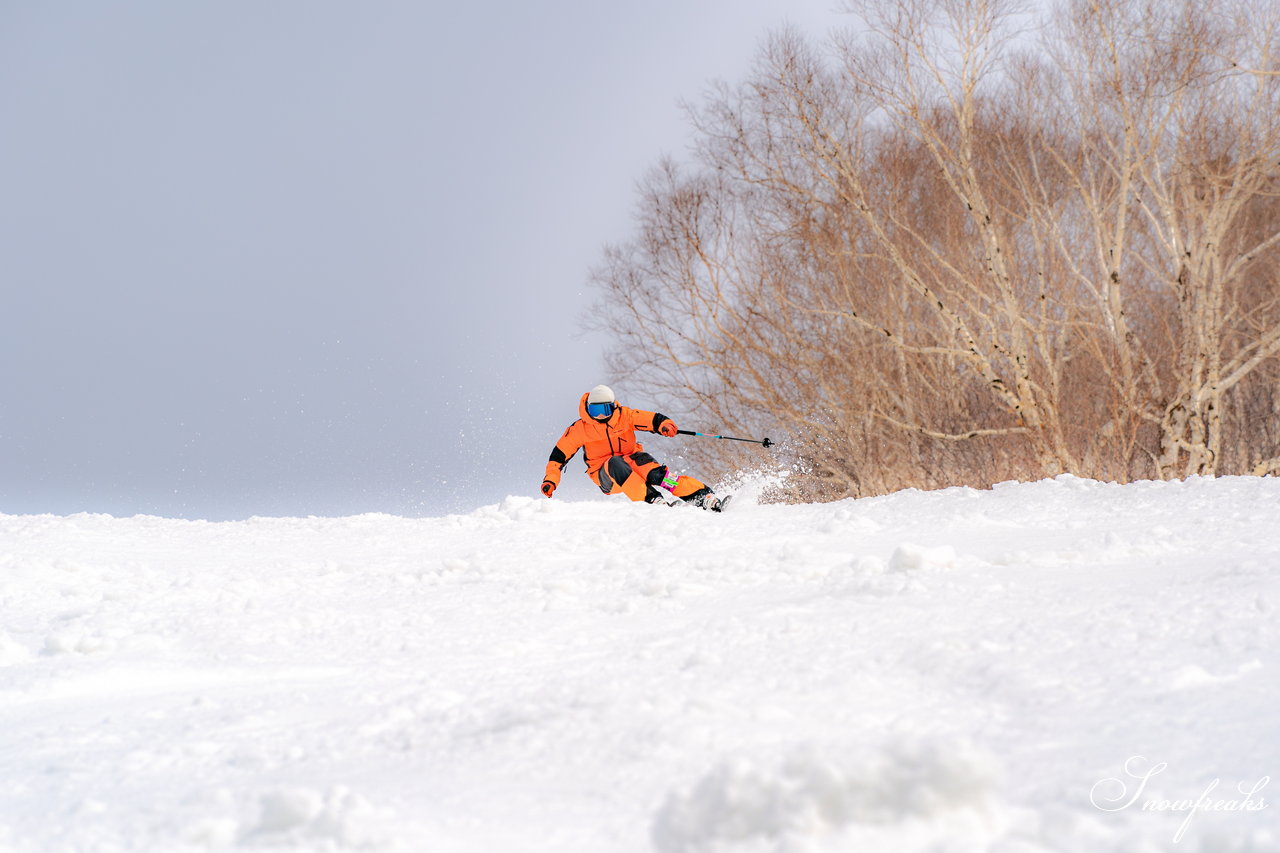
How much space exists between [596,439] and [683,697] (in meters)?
6.47

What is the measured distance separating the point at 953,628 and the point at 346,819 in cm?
189

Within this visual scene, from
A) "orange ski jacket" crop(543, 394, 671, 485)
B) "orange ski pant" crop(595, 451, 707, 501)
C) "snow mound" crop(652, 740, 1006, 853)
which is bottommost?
"snow mound" crop(652, 740, 1006, 853)

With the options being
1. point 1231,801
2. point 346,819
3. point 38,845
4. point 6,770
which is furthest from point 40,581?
point 1231,801

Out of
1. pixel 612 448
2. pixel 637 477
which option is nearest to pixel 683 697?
pixel 637 477

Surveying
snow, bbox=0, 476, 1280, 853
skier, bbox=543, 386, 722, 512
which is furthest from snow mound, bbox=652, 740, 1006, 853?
skier, bbox=543, 386, 722, 512

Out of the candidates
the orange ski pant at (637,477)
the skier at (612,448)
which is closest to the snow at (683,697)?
the orange ski pant at (637,477)

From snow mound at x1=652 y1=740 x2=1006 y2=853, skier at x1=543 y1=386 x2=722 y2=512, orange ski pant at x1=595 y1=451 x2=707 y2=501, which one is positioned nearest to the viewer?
snow mound at x1=652 y1=740 x2=1006 y2=853

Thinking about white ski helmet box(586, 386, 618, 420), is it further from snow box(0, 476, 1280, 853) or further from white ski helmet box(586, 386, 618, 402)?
snow box(0, 476, 1280, 853)

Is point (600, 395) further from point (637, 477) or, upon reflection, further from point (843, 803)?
point (843, 803)

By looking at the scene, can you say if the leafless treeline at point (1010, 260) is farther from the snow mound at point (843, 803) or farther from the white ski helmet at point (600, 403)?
the snow mound at point (843, 803)

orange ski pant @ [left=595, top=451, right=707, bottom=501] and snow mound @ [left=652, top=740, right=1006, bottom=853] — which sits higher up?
orange ski pant @ [left=595, top=451, right=707, bottom=501]

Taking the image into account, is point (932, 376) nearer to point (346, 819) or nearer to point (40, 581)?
point (40, 581)

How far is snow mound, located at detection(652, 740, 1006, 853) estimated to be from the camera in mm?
1728

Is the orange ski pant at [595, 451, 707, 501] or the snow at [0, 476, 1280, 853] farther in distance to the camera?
the orange ski pant at [595, 451, 707, 501]
